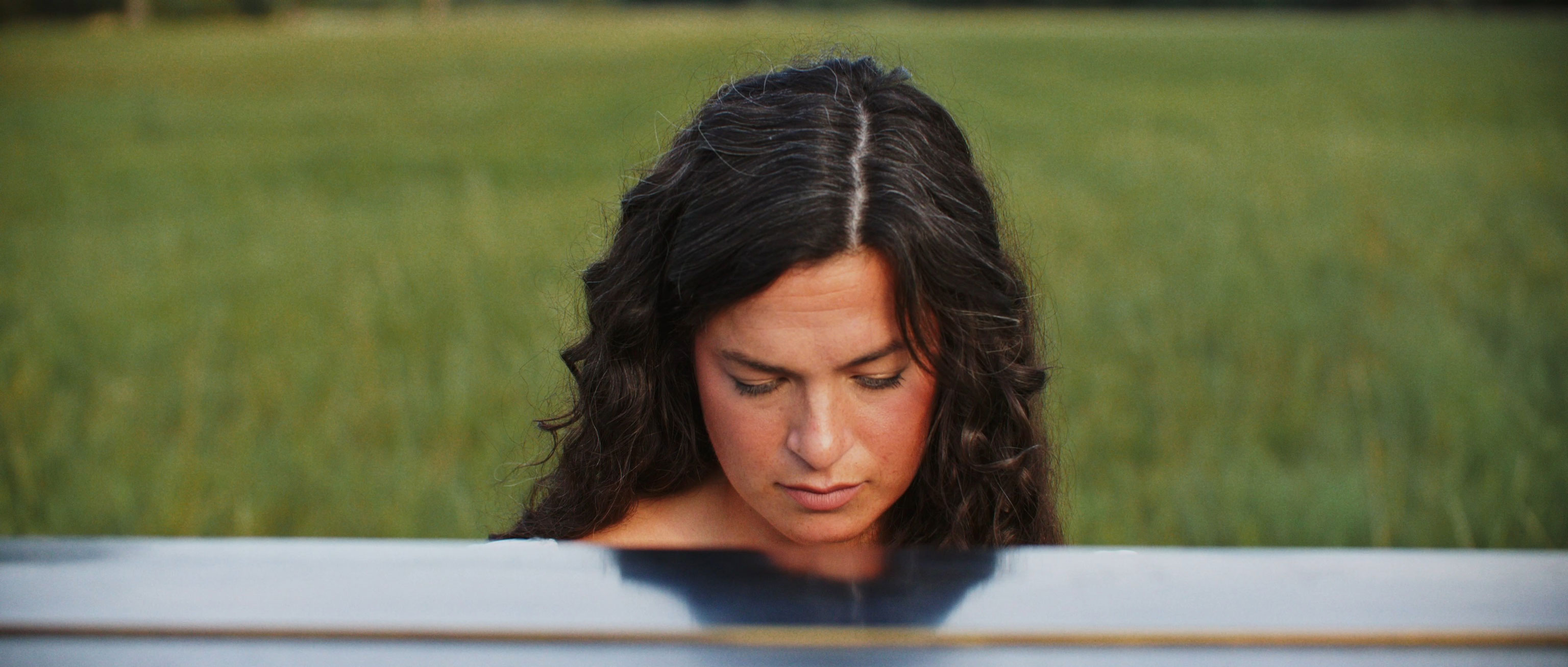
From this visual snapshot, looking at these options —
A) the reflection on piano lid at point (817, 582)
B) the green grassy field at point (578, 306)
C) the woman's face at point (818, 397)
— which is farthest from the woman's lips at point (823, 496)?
the green grassy field at point (578, 306)

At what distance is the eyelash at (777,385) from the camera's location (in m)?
1.22

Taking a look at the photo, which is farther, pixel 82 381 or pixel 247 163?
pixel 247 163

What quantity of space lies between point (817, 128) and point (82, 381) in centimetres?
397

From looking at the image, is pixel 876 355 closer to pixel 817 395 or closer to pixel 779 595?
pixel 817 395

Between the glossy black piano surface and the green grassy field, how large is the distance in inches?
43.3

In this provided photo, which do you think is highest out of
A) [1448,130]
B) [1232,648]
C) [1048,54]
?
[1232,648]

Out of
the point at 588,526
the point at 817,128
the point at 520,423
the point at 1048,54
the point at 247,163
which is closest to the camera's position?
the point at 817,128

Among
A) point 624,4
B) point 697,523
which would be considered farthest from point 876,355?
point 624,4

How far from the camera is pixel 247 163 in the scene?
958cm

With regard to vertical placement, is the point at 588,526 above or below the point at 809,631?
below

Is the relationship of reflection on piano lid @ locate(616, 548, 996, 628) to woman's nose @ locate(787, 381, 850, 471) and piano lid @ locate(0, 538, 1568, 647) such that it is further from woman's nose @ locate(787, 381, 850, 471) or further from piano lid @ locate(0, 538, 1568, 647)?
woman's nose @ locate(787, 381, 850, 471)

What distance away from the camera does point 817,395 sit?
3.88 ft

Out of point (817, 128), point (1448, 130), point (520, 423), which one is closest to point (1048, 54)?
point (1448, 130)

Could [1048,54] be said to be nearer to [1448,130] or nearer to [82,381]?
[1448,130]
